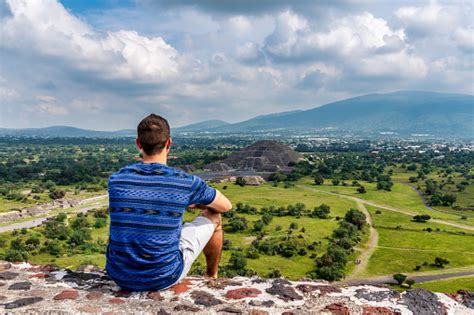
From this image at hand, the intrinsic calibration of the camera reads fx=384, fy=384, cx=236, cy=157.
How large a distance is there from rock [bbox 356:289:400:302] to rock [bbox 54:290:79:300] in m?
3.97

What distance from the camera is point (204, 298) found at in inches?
208

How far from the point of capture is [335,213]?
58531 millimetres

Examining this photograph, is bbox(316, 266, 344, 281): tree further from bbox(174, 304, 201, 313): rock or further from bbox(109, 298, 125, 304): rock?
bbox(109, 298, 125, 304): rock

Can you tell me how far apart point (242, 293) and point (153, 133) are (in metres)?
2.64

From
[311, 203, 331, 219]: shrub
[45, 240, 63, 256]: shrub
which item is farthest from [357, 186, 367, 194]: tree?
[45, 240, 63, 256]: shrub

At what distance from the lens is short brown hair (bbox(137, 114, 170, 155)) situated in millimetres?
5121

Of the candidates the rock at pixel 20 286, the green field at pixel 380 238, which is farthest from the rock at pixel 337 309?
the green field at pixel 380 238

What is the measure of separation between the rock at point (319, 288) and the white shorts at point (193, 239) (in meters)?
1.60

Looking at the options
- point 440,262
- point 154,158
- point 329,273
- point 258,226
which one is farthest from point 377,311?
point 258,226

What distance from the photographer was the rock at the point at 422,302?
5.07 m

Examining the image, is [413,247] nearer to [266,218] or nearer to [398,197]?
[266,218]

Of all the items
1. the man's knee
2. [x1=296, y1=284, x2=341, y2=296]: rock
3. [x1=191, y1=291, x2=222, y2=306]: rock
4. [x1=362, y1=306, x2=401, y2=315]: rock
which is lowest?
[x1=296, y1=284, x2=341, y2=296]: rock

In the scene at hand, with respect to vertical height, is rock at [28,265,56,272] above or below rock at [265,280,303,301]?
above

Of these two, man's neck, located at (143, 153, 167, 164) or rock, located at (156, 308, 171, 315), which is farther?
man's neck, located at (143, 153, 167, 164)
